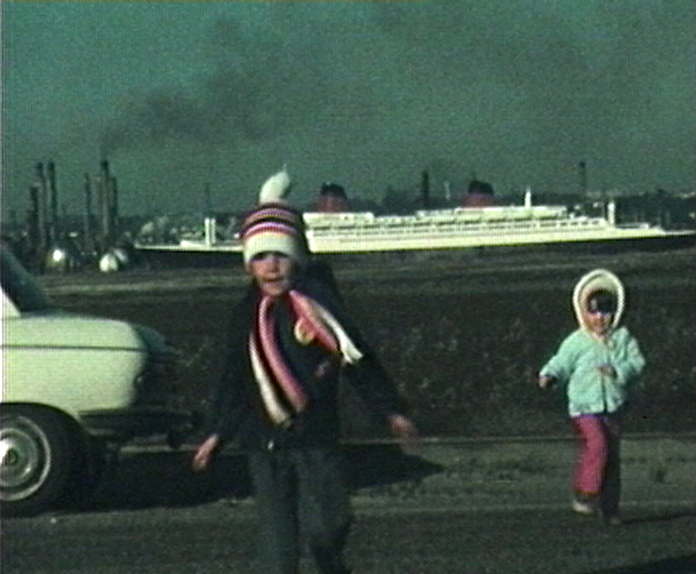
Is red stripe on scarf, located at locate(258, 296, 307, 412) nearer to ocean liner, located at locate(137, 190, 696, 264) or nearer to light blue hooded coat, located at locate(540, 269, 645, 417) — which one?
light blue hooded coat, located at locate(540, 269, 645, 417)

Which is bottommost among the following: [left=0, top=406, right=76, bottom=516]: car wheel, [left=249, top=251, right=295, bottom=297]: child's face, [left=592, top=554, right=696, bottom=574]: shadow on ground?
[left=592, top=554, right=696, bottom=574]: shadow on ground

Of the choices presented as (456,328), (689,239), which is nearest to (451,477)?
(456,328)

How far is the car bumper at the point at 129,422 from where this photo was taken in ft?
42.1

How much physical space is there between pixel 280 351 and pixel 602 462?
3.86 m

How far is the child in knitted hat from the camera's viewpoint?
324 inches

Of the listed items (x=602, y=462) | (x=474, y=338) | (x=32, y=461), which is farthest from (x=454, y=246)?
(x=602, y=462)

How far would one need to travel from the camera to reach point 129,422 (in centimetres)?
1289

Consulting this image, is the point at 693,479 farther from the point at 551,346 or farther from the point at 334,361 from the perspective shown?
the point at 551,346

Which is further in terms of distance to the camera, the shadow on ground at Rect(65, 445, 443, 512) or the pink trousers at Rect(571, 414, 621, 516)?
the shadow on ground at Rect(65, 445, 443, 512)

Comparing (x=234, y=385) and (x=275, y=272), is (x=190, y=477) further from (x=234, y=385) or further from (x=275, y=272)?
(x=275, y=272)

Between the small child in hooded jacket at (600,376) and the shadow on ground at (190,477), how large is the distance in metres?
2.10


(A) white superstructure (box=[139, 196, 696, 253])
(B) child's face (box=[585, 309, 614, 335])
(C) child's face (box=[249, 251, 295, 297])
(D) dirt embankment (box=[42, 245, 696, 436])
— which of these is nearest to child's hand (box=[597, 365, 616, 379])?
(B) child's face (box=[585, 309, 614, 335])

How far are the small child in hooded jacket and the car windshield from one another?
3.36 m

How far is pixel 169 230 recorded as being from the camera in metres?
134
